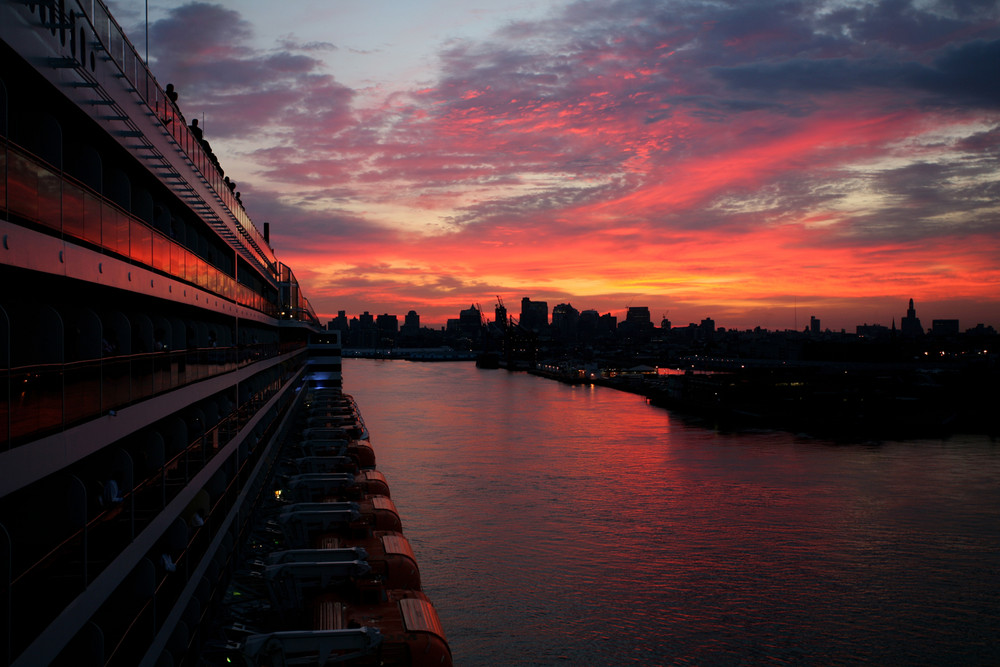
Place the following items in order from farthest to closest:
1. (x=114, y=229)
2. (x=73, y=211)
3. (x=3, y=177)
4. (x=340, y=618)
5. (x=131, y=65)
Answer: (x=340, y=618)
(x=131, y=65)
(x=114, y=229)
(x=73, y=211)
(x=3, y=177)

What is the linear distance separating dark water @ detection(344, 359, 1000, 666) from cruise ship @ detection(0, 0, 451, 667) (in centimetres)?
520

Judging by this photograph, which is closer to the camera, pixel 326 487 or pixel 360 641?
pixel 360 641

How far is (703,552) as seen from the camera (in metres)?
25.0

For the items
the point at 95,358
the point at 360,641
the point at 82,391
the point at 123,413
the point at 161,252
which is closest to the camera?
the point at 82,391

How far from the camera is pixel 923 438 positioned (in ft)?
190

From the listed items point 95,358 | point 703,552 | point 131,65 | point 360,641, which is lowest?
point 703,552

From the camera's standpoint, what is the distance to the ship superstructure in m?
5.70

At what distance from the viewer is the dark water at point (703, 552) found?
18531 millimetres

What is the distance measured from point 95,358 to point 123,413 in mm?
737

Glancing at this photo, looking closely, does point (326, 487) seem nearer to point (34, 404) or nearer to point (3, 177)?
point (34, 404)

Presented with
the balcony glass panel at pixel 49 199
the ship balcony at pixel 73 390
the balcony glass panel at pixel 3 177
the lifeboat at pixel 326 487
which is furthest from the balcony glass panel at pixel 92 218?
the lifeboat at pixel 326 487

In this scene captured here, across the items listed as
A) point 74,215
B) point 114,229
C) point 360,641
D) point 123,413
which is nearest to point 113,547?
point 123,413

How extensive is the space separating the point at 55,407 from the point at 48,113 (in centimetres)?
365

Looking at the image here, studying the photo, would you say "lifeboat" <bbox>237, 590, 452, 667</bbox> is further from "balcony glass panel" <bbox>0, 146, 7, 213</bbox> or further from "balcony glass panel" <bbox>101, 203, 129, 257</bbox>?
"balcony glass panel" <bbox>0, 146, 7, 213</bbox>
